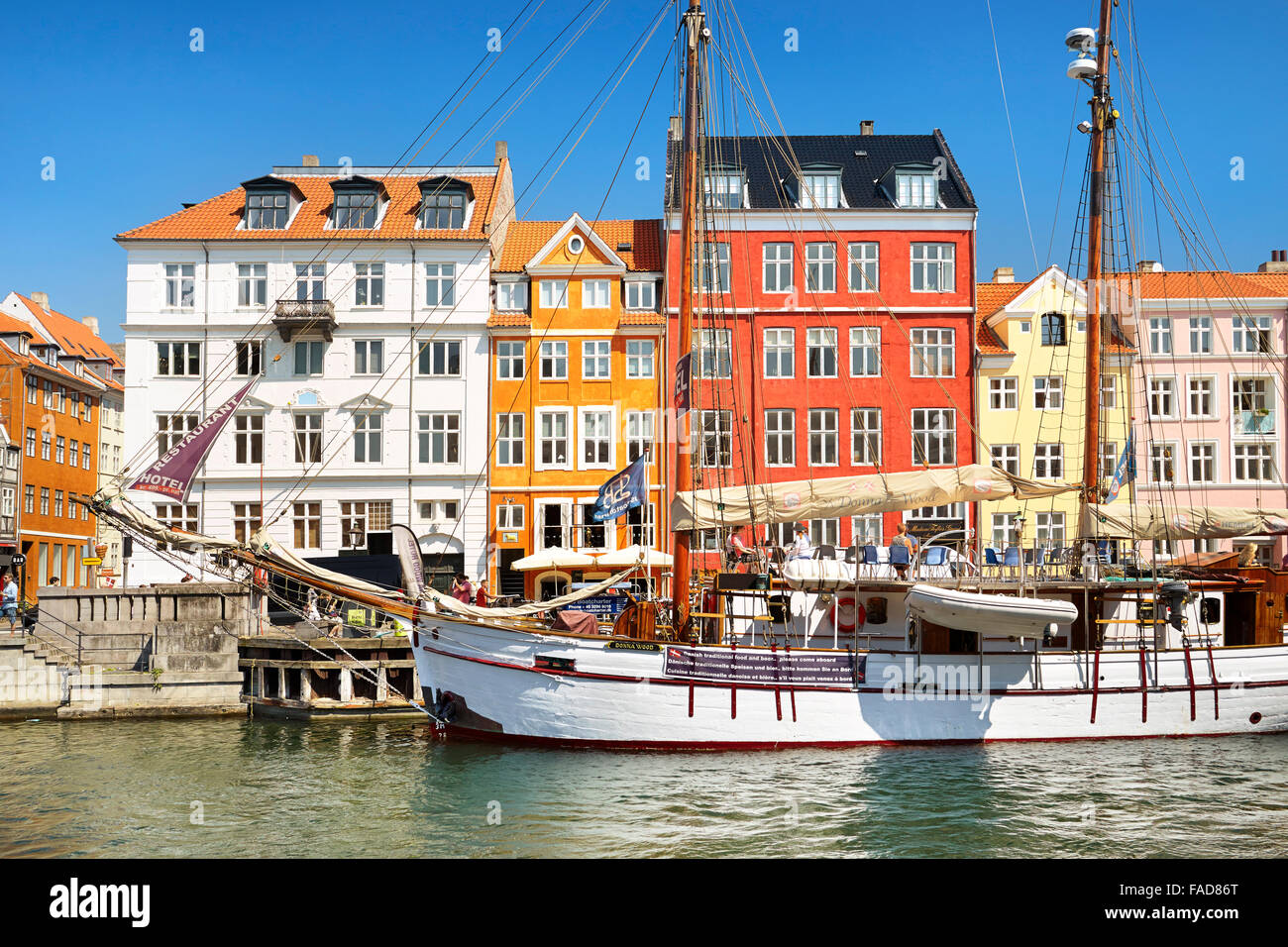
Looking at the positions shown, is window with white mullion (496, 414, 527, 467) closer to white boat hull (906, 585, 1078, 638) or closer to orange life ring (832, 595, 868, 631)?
orange life ring (832, 595, 868, 631)

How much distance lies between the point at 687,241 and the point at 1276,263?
40.6m

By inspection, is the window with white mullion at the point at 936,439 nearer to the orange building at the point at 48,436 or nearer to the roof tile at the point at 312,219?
the roof tile at the point at 312,219

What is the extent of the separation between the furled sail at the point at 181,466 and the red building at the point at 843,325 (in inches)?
920

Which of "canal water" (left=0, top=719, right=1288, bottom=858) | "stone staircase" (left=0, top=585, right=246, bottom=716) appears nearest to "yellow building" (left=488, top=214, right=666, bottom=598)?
"stone staircase" (left=0, top=585, right=246, bottom=716)

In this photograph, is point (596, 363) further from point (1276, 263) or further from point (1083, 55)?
point (1276, 263)

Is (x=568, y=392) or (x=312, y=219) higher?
(x=312, y=219)

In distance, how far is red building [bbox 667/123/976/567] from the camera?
42062 mm

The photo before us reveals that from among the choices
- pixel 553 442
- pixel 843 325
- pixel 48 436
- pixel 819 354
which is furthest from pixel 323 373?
pixel 48 436

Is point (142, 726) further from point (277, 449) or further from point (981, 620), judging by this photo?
point (981, 620)

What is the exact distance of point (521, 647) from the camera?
22188 millimetres

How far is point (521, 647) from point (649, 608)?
2869 millimetres

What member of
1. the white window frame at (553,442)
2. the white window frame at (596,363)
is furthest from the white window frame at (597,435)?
the white window frame at (596,363)

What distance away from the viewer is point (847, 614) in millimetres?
23719

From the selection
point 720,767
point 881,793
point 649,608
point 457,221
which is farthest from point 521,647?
point 457,221
